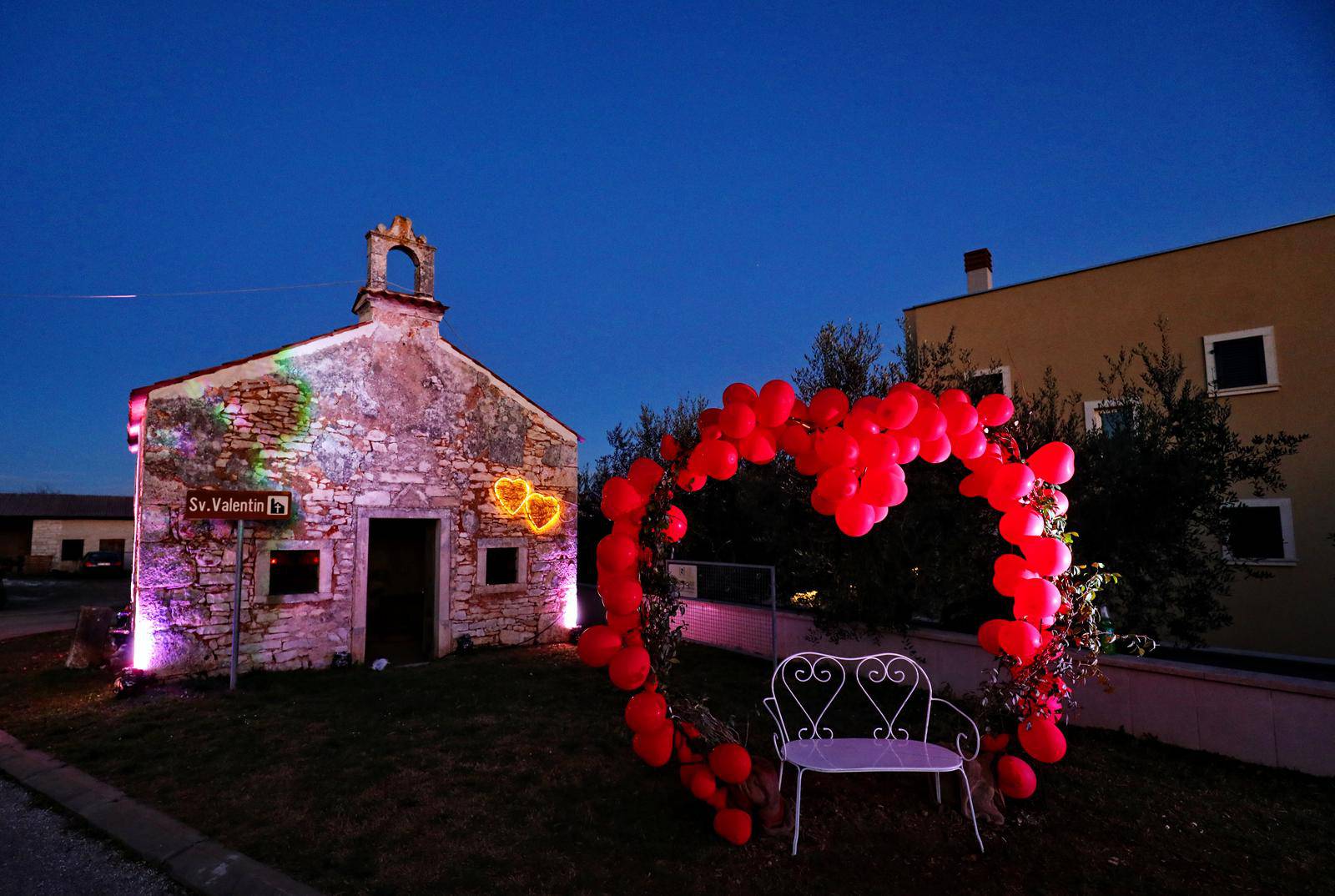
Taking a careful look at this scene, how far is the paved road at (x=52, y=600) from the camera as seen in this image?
12469 mm

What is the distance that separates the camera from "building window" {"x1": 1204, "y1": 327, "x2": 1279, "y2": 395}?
10125 mm

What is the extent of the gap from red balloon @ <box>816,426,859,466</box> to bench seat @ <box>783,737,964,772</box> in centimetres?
183

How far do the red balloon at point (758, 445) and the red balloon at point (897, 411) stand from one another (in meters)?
0.73

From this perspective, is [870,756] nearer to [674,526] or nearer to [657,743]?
[657,743]

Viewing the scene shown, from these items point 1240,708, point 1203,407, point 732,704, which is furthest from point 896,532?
point 1203,407

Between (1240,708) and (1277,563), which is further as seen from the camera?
(1277,563)

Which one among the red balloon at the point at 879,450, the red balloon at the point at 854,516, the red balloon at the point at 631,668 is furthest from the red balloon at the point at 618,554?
the red balloon at the point at 879,450

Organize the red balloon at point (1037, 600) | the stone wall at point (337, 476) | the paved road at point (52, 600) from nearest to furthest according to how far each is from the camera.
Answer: the red balloon at point (1037, 600) → the stone wall at point (337, 476) → the paved road at point (52, 600)

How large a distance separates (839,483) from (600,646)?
75.7 inches

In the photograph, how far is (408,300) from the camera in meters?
9.28

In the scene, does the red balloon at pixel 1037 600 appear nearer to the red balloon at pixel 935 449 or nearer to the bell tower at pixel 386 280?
the red balloon at pixel 935 449

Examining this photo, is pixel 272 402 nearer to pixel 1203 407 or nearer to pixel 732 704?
pixel 732 704

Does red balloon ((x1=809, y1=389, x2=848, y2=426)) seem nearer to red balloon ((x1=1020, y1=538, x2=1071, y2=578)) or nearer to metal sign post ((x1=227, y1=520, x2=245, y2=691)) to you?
red balloon ((x1=1020, y1=538, x2=1071, y2=578))

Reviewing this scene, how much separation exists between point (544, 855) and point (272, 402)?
22.9ft
